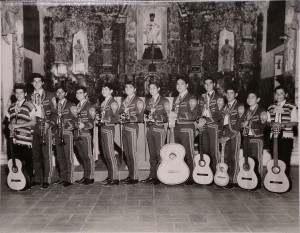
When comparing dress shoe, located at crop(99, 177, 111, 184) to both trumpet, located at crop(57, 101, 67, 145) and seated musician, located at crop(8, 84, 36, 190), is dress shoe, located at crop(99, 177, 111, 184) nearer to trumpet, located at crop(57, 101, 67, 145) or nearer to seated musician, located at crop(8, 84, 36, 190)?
trumpet, located at crop(57, 101, 67, 145)

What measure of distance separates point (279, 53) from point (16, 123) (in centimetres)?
477

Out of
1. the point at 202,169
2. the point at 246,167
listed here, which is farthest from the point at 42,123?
the point at 246,167

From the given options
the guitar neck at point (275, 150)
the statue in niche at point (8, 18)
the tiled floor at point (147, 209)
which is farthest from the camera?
the statue in niche at point (8, 18)

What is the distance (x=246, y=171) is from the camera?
16.5 ft

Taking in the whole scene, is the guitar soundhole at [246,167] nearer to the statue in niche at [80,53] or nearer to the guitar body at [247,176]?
the guitar body at [247,176]

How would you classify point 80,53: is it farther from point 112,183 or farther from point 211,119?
point 211,119

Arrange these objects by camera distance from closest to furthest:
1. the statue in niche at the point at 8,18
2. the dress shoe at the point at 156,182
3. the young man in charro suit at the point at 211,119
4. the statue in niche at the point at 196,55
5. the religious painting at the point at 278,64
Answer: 1. the young man in charro suit at the point at 211,119
2. the dress shoe at the point at 156,182
3. the statue in niche at the point at 8,18
4. the religious painting at the point at 278,64
5. the statue in niche at the point at 196,55

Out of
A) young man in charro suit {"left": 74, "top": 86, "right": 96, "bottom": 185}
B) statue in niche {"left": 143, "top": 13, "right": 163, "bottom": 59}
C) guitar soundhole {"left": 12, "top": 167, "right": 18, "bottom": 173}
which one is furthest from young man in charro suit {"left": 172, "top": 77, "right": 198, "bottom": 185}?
guitar soundhole {"left": 12, "top": 167, "right": 18, "bottom": 173}

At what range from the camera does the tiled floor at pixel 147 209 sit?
365 cm

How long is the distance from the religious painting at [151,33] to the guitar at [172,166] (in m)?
2.56

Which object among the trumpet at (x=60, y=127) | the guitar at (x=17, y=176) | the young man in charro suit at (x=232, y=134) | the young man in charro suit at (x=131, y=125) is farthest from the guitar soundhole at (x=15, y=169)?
the young man in charro suit at (x=232, y=134)

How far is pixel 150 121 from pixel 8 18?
3006 millimetres

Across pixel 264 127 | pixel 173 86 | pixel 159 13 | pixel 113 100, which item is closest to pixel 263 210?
pixel 264 127

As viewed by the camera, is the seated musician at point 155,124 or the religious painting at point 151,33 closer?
the seated musician at point 155,124
